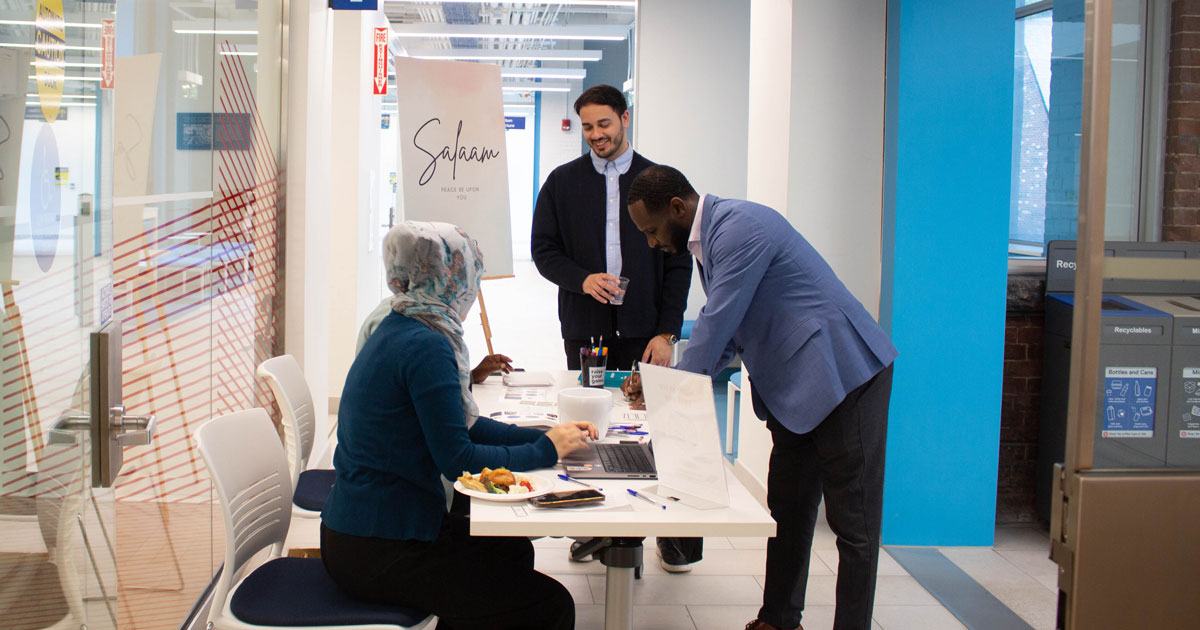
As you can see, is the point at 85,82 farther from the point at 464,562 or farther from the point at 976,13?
the point at 976,13

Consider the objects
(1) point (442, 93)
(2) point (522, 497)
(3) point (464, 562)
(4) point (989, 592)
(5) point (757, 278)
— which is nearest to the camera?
(2) point (522, 497)

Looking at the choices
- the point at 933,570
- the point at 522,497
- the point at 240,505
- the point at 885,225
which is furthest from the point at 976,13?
the point at 240,505

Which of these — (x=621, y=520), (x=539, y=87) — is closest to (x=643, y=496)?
(x=621, y=520)

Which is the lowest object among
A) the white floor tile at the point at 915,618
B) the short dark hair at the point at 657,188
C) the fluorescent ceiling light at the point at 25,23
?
the white floor tile at the point at 915,618

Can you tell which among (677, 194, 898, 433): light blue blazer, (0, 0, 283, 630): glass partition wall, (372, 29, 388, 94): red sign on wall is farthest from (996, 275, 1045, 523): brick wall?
(372, 29, 388, 94): red sign on wall

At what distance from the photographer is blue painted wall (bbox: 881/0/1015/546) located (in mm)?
4043

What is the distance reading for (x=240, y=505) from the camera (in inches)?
93.4

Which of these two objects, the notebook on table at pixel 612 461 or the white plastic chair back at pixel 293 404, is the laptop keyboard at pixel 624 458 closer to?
the notebook on table at pixel 612 461

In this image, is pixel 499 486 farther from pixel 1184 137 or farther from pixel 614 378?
pixel 1184 137

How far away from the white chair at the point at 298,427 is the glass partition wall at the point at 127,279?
0.31 metres

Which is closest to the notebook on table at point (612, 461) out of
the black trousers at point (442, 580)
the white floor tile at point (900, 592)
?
the black trousers at point (442, 580)

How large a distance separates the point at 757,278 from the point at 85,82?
1698 millimetres

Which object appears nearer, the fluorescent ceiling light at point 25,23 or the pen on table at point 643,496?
the fluorescent ceiling light at point 25,23

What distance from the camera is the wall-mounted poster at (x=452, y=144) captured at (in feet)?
13.7
